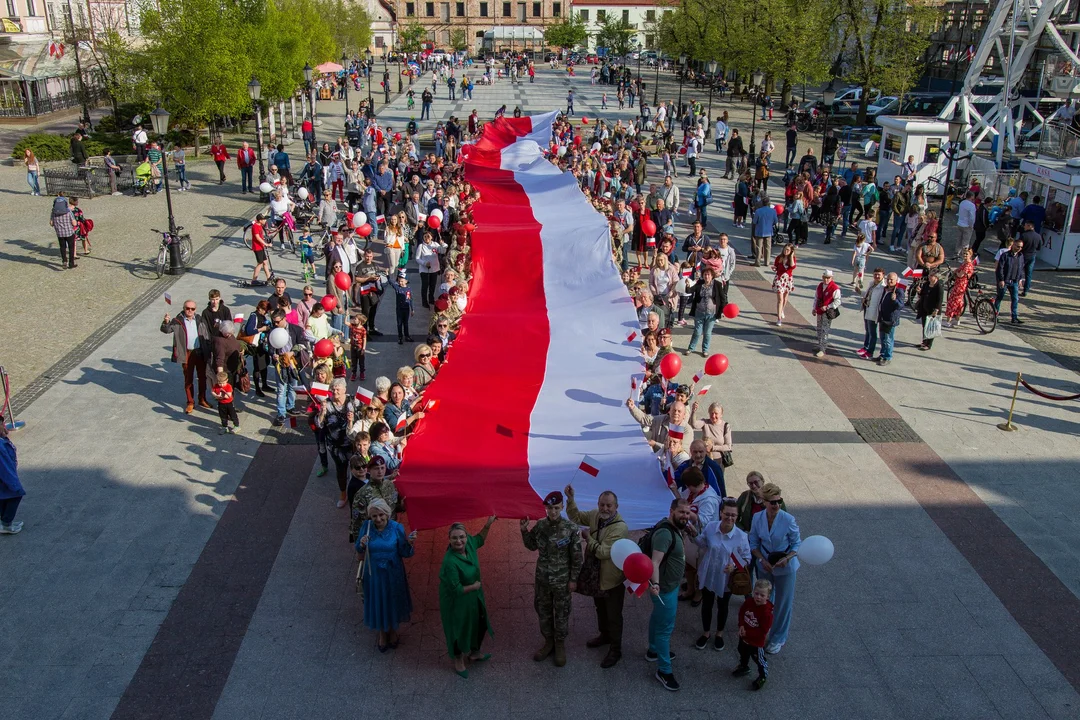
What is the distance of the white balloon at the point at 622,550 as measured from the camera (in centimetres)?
708

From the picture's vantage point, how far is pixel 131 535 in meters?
9.66

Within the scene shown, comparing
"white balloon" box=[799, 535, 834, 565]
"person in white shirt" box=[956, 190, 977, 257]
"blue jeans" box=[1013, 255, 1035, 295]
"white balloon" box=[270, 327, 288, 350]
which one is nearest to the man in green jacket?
"white balloon" box=[799, 535, 834, 565]

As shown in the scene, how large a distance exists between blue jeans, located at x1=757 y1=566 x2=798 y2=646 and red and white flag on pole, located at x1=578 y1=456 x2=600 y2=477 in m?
1.87

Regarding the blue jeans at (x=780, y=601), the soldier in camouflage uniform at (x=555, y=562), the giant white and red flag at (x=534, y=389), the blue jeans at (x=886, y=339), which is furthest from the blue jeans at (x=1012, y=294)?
the soldier in camouflage uniform at (x=555, y=562)

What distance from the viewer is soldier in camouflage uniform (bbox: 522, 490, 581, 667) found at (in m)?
7.31

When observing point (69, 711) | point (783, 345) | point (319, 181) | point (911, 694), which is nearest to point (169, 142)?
point (319, 181)

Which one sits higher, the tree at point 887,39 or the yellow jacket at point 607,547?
the tree at point 887,39

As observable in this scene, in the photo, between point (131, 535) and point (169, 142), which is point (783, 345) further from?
point (169, 142)

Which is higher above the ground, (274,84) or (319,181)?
(274,84)

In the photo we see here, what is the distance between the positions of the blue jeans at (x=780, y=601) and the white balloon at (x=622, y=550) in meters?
1.32

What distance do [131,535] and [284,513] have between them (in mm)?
1587

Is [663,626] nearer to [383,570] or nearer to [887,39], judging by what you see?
[383,570]

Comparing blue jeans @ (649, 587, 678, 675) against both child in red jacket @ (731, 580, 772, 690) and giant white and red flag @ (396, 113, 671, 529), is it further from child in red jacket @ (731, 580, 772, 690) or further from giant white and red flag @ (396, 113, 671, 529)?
giant white and red flag @ (396, 113, 671, 529)

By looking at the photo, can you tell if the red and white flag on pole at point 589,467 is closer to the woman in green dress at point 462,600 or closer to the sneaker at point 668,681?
the woman in green dress at point 462,600
